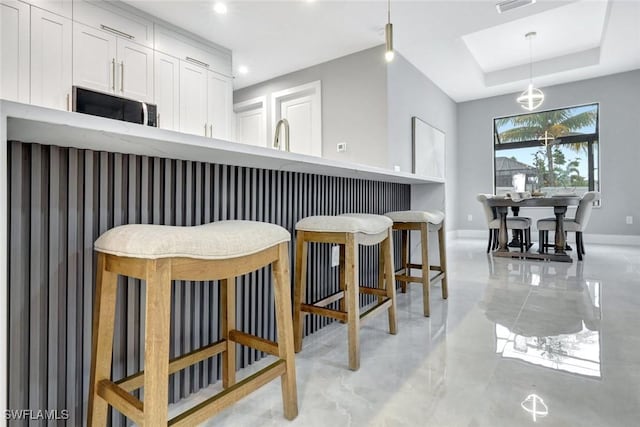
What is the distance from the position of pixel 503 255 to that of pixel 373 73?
278cm

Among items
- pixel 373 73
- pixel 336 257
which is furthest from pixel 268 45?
pixel 336 257

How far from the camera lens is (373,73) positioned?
412 centimetres

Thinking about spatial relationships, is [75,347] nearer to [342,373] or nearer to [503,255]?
[342,373]

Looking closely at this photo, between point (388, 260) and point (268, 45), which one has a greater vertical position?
point (268, 45)

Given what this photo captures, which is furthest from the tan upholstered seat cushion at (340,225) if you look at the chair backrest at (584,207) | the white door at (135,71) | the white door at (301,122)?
the chair backrest at (584,207)

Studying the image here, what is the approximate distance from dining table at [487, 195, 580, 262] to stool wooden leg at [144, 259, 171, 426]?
4326mm

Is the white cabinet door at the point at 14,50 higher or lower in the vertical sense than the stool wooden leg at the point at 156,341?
higher

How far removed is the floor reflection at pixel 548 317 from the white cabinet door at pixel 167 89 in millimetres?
3425

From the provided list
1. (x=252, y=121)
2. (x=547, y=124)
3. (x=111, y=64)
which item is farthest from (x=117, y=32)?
(x=547, y=124)

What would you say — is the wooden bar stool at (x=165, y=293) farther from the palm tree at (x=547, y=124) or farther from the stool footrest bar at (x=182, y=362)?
the palm tree at (x=547, y=124)

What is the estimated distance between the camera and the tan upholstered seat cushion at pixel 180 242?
2.44 feet

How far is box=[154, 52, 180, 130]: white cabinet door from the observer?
3467 mm

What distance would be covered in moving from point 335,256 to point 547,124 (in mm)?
5835

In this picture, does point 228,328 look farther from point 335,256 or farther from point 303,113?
point 303,113
